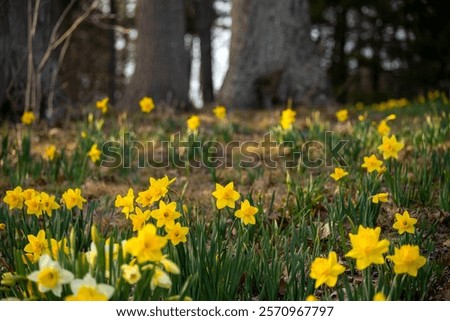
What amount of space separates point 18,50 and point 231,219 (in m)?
4.13

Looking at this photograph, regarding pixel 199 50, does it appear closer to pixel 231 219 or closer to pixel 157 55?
pixel 157 55

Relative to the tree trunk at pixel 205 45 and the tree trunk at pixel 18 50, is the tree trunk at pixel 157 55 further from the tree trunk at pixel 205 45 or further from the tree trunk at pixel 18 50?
the tree trunk at pixel 205 45

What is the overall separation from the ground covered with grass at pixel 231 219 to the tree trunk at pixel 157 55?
77.1 inches

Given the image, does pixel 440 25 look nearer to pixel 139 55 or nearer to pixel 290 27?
pixel 290 27

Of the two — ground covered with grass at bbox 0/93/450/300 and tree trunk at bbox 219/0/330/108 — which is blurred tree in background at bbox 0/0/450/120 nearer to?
tree trunk at bbox 219/0/330/108

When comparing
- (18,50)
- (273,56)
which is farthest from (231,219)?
(273,56)

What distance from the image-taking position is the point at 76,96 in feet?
43.6

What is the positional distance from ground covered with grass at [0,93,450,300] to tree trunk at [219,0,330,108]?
1.57m

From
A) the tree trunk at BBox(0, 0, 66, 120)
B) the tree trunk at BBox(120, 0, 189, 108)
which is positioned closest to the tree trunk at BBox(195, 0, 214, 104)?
the tree trunk at BBox(120, 0, 189, 108)

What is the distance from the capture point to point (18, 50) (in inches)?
237

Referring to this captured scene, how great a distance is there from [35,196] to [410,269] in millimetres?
1512

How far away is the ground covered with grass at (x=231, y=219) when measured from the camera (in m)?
1.69
